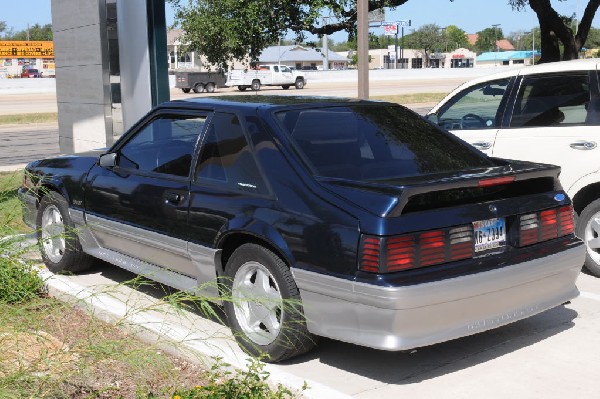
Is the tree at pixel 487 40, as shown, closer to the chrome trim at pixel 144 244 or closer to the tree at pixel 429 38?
the tree at pixel 429 38

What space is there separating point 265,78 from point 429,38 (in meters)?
93.1

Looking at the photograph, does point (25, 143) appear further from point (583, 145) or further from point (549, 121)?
point (583, 145)

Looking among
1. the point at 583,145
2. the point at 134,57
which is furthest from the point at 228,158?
the point at 134,57

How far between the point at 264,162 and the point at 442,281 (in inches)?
54.4

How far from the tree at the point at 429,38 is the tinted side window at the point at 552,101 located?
141 meters

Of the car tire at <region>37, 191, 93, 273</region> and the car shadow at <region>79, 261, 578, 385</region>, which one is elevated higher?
the car tire at <region>37, 191, 93, 273</region>

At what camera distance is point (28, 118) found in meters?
33.4

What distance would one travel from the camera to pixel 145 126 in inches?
262

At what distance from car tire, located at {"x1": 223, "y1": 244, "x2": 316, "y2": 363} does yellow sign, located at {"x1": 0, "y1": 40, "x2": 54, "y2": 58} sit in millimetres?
93433

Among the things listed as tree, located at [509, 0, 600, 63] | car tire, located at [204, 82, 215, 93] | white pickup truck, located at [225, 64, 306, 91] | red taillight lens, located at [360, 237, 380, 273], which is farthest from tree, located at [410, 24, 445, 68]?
red taillight lens, located at [360, 237, 380, 273]

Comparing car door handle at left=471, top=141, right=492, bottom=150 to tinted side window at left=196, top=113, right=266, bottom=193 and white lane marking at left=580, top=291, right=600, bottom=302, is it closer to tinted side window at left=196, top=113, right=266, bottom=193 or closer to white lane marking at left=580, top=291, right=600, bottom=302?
white lane marking at left=580, top=291, right=600, bottom=302

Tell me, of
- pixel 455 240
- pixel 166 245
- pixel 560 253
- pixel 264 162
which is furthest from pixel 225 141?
pixel 560 253

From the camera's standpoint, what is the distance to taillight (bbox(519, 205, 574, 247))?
5.12m

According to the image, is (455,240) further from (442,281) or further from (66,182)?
(66,182)
